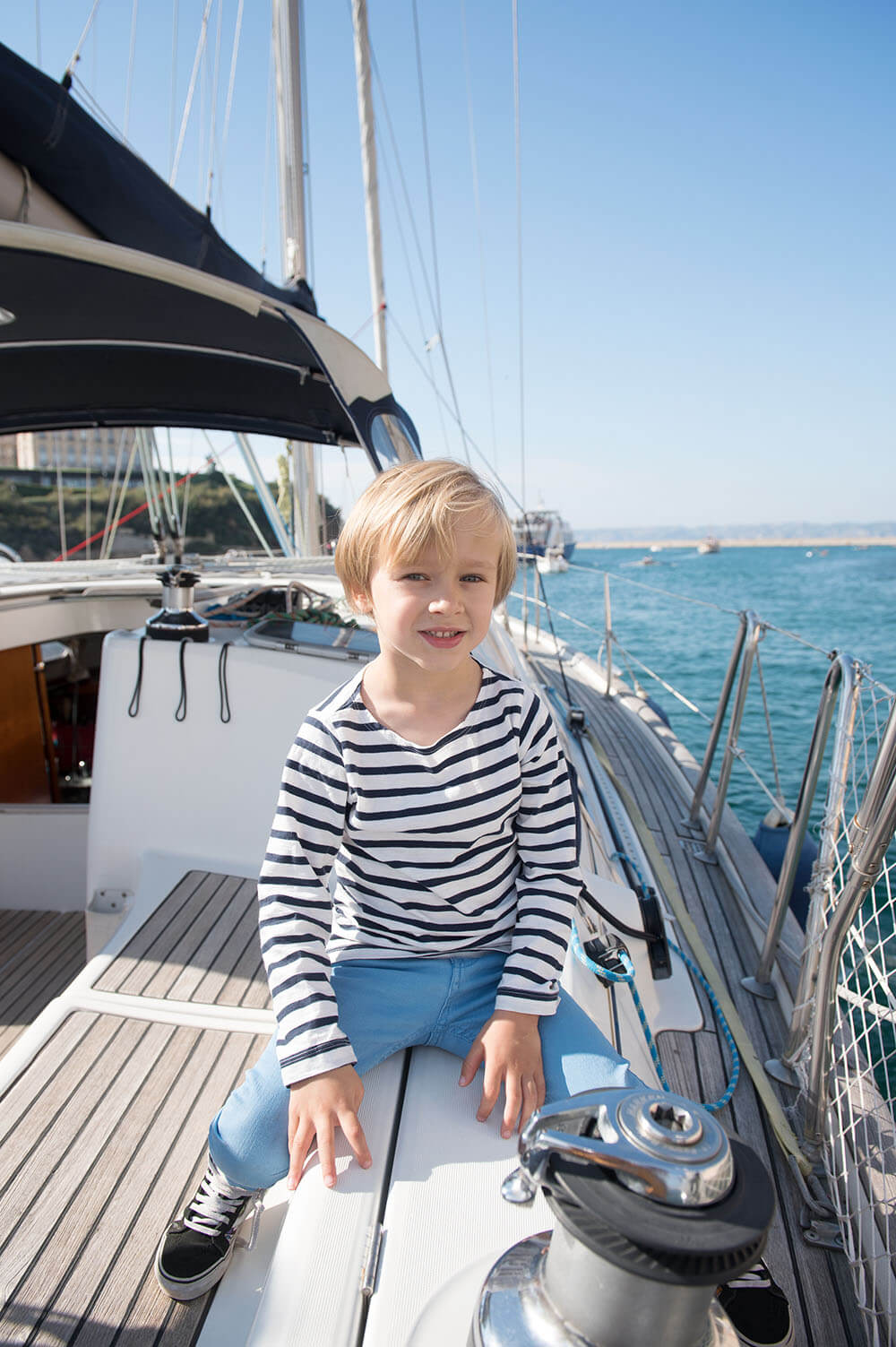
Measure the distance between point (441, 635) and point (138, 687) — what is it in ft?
5.38

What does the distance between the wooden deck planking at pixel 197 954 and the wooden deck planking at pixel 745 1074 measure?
1004 millimetres

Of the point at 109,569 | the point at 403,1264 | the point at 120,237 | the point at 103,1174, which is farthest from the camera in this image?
the point at 109,569

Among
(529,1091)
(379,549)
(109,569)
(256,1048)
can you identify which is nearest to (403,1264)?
(529,1091)

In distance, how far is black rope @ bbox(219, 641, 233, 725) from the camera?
2.25 m

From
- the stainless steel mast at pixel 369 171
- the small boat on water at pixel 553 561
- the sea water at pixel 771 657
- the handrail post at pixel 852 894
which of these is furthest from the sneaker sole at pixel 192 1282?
the stainless steel mast at pixel 369 171

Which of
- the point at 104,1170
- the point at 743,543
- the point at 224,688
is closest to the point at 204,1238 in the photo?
the point at 104,1170

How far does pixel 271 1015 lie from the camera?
1.68 meters

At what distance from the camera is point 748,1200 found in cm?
47

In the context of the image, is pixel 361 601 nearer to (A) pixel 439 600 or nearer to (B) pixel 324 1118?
(A) pixel 439 600

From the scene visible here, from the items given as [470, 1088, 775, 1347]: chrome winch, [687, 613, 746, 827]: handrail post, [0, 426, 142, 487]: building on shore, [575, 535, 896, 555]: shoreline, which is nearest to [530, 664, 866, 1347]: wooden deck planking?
[687, 613, 746, 827]: handrail post

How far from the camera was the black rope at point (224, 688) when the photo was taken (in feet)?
7.39

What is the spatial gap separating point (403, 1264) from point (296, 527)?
443 cm

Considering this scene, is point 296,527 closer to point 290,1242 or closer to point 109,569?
point 109,569

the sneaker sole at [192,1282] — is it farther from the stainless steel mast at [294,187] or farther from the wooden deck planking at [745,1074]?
the stainless steel mast at [294,187]
